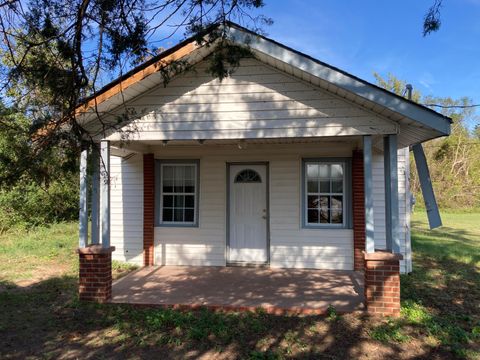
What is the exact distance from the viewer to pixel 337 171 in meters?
8.83

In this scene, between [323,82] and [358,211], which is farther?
[358,211]

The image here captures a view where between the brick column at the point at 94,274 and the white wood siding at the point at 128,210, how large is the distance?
2.78 m

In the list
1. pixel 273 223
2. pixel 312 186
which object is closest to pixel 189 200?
pixel 273 223

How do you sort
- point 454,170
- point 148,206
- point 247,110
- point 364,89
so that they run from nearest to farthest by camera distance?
point 364,89, point 247,110, point 148,206, point 454,170

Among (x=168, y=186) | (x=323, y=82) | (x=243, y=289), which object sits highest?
(x=323, y=82)

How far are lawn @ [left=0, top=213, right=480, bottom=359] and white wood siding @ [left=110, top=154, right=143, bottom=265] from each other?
1.74 metres

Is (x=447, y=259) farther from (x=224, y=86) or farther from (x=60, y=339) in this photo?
(x=60, y=339)

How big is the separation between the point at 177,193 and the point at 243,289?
311 cm

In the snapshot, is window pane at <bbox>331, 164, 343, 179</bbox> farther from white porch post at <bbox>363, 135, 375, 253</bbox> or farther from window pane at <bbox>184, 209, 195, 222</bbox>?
window pane at <bbox>184, 209, 195, 222</bbox>

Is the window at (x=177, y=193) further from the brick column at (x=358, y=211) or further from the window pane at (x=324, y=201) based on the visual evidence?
the brick column at (x=358, y=211)

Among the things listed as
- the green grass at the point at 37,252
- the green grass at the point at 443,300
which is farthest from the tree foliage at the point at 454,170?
the green grass at the point at 37,252

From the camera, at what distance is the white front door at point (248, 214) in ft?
29.6

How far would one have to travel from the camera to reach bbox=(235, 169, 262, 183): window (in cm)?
912

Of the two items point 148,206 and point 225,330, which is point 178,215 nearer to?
point 148,206
